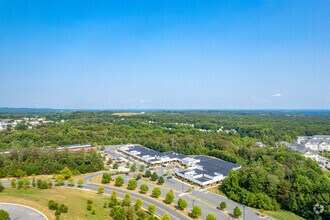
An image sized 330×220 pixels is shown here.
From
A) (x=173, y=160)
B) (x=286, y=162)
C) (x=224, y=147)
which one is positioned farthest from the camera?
(x=224, y=147)

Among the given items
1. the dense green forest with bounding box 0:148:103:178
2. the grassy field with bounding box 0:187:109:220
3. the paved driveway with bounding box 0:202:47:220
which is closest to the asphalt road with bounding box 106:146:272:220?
the dense green forest with bounding box 0:148:103:178

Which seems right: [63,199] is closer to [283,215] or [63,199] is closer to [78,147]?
[283,215]

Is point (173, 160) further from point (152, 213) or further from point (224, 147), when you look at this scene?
point (152, 213)

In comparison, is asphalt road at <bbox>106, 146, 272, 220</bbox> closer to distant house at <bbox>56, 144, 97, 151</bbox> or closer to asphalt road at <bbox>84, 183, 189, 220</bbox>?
asphalt road at <bbox>84, 183, 189, 220</bbox>

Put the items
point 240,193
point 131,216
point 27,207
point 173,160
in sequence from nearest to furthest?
point 131,216, point 27,207, point 240,193, point 173,160

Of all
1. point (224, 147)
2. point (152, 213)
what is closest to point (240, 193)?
point (152, 213)

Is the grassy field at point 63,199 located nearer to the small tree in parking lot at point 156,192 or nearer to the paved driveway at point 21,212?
the paved driveway at point 21,212

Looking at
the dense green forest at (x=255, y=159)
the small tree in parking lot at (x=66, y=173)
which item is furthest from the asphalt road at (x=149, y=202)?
the dense green forest at (x=255, y=159)
